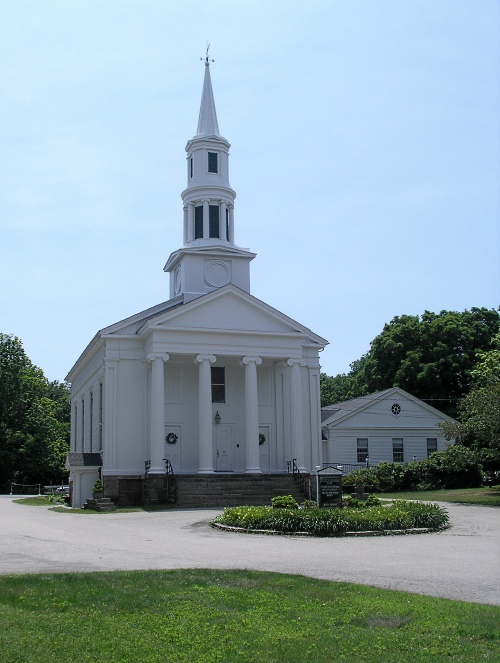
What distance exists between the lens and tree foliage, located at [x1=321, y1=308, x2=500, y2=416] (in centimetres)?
6531

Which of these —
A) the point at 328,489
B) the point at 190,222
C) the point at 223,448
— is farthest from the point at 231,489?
the point at 190,222

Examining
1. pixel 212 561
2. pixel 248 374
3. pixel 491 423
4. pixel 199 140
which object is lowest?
pixel 212 561

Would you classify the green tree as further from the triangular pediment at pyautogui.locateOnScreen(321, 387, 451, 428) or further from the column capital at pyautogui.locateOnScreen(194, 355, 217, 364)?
the triangular pediment at pyautogui.locateOnScreen(321, 387, 451, 428)

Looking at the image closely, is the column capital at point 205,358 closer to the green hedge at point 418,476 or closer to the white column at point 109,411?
the white column at point 109,411

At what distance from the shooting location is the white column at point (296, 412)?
3891cm

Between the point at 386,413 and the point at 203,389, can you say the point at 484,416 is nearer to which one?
the point at 203,389

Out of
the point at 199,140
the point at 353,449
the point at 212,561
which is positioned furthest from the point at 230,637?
the point at 353,449

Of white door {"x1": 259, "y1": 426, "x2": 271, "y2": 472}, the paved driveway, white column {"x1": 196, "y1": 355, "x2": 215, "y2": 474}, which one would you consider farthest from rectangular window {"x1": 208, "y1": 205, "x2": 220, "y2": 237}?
the paved driveway

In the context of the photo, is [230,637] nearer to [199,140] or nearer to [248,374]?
[248,374]

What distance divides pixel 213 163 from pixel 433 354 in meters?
29.4

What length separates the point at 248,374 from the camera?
127ft

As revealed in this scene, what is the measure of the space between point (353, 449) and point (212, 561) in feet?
124

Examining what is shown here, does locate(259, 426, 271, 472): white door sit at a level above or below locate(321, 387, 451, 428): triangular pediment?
below

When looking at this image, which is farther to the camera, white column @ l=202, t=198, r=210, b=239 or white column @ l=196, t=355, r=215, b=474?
white column @ l=202, t=198, r=210, b=239
